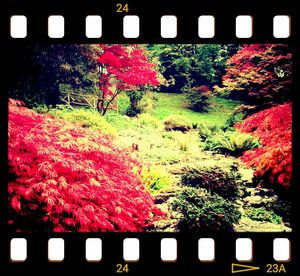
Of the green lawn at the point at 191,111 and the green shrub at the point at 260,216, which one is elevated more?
the green lawn at the point at 191,111

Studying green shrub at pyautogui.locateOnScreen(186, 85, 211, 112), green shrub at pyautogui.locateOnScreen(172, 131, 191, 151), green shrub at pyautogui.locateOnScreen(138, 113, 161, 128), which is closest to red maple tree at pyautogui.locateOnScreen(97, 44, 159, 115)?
green shrub at pyautogui.locateOnScreen(138, 113, 161, 128)

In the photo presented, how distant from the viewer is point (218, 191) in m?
4.70

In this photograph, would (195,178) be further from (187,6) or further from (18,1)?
(18,1)

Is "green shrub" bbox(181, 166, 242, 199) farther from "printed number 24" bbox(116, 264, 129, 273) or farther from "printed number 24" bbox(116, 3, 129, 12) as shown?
"printed number 24" bbox(116, 3, 129, 12)

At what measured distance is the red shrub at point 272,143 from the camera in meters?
4.61

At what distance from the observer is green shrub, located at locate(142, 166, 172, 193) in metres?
4.65

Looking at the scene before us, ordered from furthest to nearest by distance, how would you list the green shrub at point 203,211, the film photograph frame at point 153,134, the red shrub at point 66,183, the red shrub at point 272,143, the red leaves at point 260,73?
1. the red leaves at point 260,73
2. the red shrub at point 272,143
3. the green shrub at point 203,211
4. the film photograph frame at point 153,134
5. the red shrub at point 66,183

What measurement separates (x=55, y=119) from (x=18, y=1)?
5.42 feet

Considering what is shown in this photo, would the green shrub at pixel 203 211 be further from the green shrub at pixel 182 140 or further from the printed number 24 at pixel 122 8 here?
the printed number 24 at pixel 122 8

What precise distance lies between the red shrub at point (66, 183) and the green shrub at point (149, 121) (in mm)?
638

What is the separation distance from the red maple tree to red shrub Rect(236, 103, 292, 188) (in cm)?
158

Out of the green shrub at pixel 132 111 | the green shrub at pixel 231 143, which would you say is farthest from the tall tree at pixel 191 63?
the green shrub at pixel 231 143

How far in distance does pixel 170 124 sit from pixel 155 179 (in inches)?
33.1

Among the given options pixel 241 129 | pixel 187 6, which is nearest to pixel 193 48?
pixel 187 6
